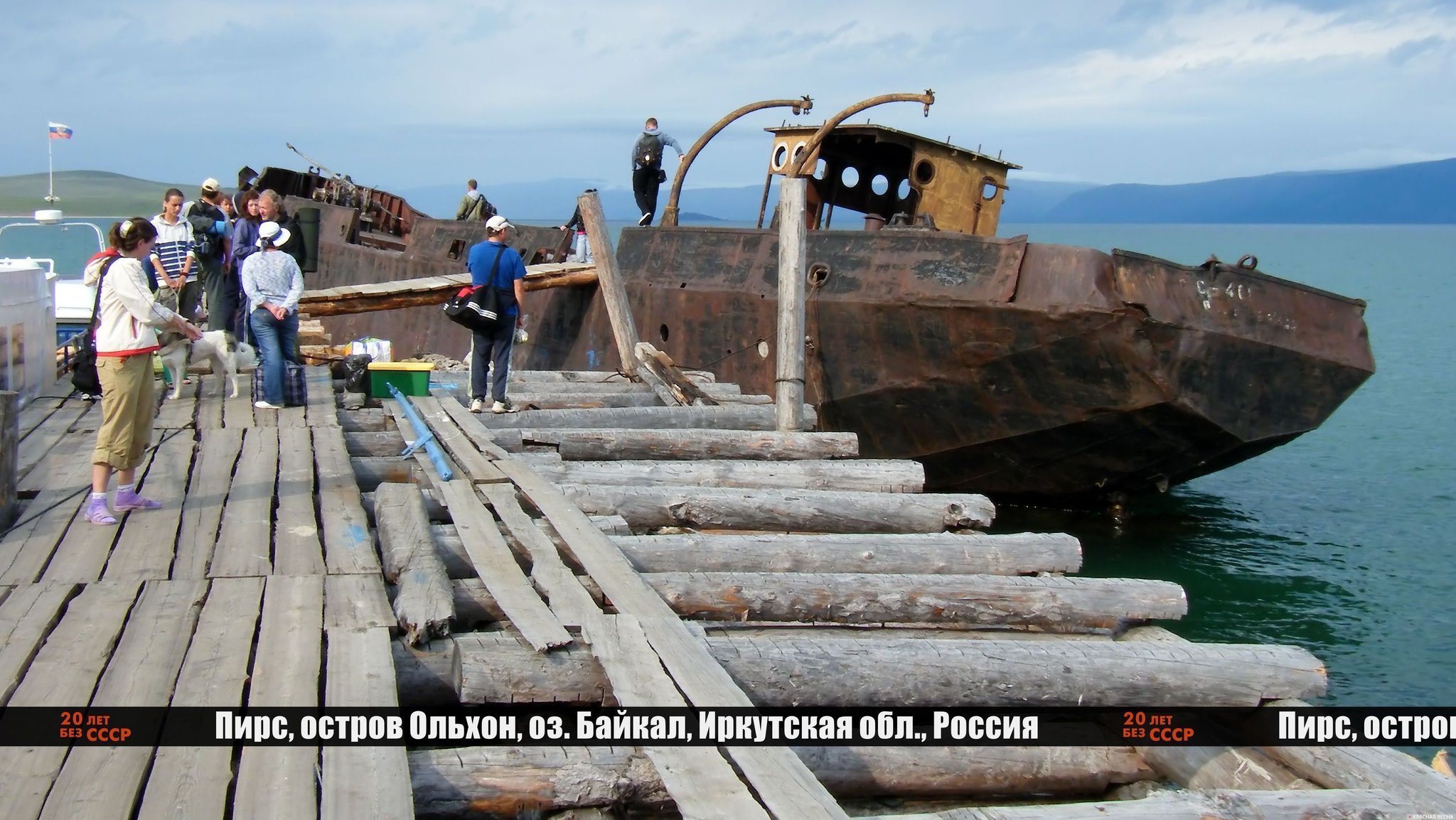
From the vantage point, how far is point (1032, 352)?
12.1m

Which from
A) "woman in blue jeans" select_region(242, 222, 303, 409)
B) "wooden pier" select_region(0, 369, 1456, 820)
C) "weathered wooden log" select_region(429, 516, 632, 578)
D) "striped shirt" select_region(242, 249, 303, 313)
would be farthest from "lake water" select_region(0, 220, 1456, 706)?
"striped shirt" select_region(242, 249, 303, 313)

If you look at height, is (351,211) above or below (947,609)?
above

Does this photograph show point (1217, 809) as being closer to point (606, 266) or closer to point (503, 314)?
point (503, 314)

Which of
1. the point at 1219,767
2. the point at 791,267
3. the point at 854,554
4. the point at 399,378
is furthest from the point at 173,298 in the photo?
the point at 1219,767

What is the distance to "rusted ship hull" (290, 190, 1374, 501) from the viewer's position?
11.7 meters

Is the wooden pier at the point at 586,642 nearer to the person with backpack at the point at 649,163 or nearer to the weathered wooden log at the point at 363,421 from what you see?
the weathered wooden log at the point at 363,421

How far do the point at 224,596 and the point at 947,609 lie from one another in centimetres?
292

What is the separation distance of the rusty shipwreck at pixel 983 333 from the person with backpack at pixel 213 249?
5298mm

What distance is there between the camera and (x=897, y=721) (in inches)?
173

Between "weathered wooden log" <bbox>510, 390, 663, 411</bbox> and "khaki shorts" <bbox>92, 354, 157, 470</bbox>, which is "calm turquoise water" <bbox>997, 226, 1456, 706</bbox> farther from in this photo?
"khaki shorts" <bbox>92, 354, 157, 470</bbox>

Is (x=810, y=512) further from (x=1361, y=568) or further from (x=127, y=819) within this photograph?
(x=1361, y=568)

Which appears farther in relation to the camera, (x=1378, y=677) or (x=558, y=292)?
(x=558, y=292)

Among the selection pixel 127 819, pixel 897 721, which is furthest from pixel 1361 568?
pixel 127 819

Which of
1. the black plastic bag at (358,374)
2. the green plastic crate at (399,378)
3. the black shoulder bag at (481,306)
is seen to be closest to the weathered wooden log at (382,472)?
the black shoulder bag at (481,306)
